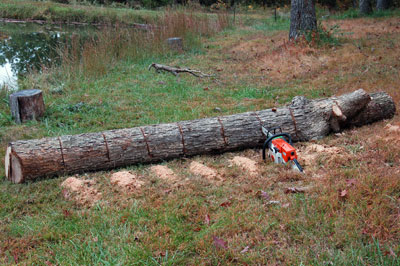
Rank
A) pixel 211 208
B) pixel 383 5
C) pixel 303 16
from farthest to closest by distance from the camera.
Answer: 1. pixel 383 5
2. pixel 303 16
3. pixel 211 208

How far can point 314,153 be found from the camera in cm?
419

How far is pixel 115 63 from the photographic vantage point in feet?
31.0

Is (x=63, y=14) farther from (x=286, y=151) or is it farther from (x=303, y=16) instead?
(x=286, y=151)

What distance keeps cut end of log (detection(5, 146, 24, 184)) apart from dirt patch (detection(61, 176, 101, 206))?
50 cm

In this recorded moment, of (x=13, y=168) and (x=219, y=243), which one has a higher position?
(x=13, y=168)

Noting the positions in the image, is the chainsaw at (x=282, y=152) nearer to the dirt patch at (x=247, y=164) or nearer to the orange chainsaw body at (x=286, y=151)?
the orange chainsaw body at (x=286, y=151)

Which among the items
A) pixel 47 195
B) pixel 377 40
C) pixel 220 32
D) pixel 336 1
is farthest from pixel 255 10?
pixel 47 195

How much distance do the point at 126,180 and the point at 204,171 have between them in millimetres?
863

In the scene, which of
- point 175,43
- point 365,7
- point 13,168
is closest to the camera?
point 13,168

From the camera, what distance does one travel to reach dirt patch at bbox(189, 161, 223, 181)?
12.7 feet

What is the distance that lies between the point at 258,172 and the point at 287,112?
1272mm

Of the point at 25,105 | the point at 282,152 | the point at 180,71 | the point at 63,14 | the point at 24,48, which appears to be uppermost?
the point at 63,14

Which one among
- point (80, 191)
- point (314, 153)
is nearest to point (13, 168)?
point (80, 191)

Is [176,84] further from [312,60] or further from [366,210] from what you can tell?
[366,210]
